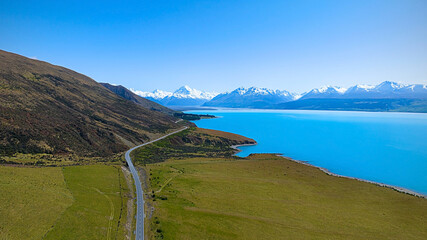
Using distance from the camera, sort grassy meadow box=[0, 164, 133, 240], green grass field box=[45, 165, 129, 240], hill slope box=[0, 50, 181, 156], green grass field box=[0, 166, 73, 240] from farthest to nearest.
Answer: hill slope box=[0, 50, 181, 156] → green grass field box=[45, 165, 129, 240] → grassy meadow box=[0, 164, 133, 240] → green grass field box=[0, 166, 73, 240]

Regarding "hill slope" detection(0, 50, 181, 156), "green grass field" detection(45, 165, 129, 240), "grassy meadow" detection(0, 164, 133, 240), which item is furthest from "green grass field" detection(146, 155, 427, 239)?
"hill slope" detection(0, 50, 181, 156)

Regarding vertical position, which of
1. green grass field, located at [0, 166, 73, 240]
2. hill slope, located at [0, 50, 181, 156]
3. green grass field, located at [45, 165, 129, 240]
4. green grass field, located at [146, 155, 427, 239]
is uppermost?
hill slope, located at [0, 50, 181, 156]

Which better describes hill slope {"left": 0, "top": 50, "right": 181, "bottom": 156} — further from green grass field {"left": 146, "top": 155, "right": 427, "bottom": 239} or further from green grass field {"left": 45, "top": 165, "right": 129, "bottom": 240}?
green grass field {"left": 146, "top": 155, "right": 427, "bottom": 239}

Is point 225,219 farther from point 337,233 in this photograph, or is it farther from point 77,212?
point 77,212

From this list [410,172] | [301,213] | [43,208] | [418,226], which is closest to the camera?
[43,208]

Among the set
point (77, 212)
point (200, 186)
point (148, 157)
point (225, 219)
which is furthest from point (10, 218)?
point (148, 157)

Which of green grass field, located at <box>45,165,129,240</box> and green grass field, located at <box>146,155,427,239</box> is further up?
green grass field, located at <box>45,165,129,240</box>
